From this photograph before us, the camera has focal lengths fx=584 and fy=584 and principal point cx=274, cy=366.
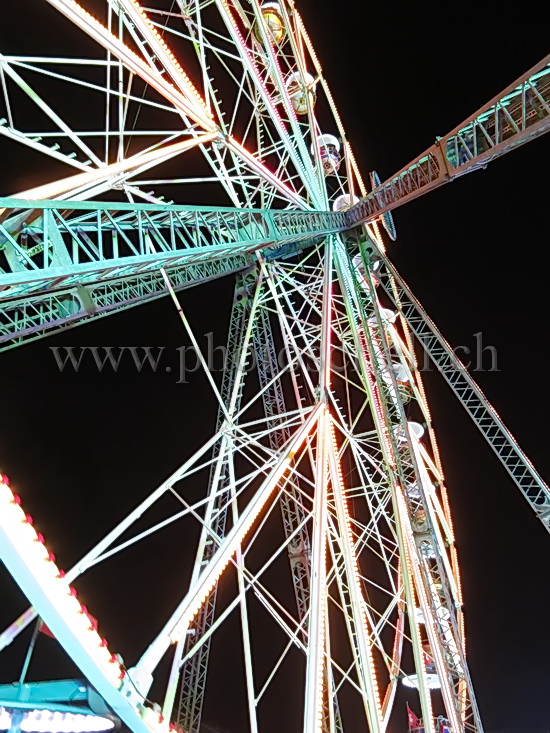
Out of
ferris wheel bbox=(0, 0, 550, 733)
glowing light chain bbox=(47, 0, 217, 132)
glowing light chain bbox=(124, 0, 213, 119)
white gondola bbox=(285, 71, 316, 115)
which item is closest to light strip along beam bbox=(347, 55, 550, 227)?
ferris wheel bbox=(0, 0, 550, 733)

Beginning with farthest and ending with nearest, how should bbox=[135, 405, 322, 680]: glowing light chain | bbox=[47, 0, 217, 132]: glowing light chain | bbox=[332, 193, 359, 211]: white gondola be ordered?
1. bbox=[332, 193, 359, 211]: white gondola
2. bbox=[47, 0, 217, 132]: glowing light chain
3. bbox=[135, 405, 322, 680]: glowing light chain

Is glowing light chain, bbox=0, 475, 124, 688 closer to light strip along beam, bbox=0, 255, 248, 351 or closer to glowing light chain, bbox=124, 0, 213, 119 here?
light strip along beam, bbox=0, 255, 248, 351

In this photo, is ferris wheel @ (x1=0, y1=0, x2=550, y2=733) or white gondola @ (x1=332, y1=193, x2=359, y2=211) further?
white gondola @ (x1=332, y1=193, x2=359, y2=211)

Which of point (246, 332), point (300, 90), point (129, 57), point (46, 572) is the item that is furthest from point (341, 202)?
point (46, 572)

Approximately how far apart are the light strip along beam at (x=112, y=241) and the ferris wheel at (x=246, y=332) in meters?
0.04

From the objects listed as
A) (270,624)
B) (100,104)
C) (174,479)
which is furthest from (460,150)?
(270,624)

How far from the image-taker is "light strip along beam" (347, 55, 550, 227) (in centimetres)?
809

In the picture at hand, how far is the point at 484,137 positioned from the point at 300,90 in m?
7.58

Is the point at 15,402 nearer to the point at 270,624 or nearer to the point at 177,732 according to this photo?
the point at 270,624

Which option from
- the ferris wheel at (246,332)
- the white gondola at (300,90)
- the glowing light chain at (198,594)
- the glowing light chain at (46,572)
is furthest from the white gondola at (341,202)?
the glowing light chain at (46,572)

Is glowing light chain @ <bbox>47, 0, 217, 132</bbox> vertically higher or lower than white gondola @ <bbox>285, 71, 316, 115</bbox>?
lower

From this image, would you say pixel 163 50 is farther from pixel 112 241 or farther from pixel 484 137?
pixel 484 137

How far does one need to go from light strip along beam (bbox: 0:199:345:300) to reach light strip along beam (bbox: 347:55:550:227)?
7.49 feet

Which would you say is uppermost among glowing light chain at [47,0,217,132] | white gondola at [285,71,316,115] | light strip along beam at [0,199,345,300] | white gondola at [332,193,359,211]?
white gondola at [285,71,316,115]
